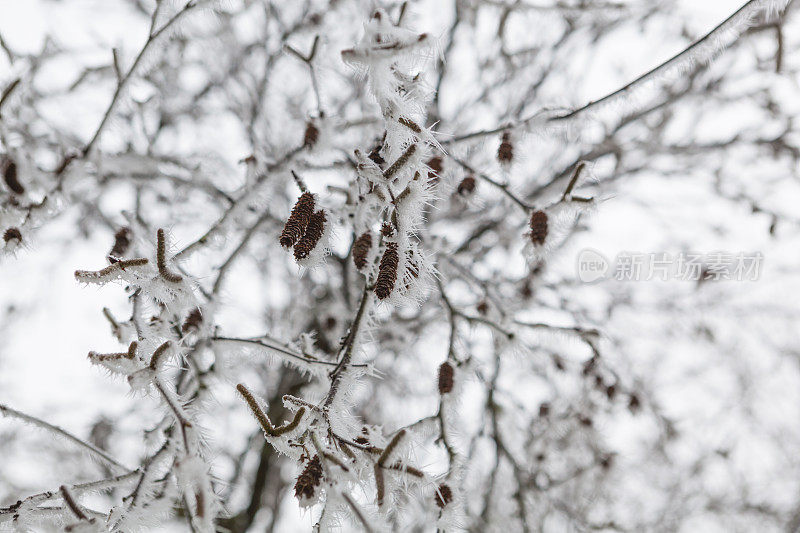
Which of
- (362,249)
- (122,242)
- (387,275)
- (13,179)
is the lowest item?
(387,275)

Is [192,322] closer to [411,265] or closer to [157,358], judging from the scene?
[157,358]

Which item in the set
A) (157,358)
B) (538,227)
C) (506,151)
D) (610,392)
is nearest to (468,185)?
(506,151)

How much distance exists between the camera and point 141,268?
3.92ft

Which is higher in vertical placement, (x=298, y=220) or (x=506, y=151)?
(x=506, y=151)

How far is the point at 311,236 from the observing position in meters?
1.25

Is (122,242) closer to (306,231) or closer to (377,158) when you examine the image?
(306,231)

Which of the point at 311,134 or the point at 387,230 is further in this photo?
the point at 311,134

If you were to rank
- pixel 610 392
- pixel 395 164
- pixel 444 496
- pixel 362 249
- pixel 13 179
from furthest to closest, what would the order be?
1. pixel 610 392
2. pixel 13 179
3. pixel 444 496
4. pixel 362 249
5. pixel 395 164

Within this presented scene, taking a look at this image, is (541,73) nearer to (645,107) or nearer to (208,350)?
(645,107)

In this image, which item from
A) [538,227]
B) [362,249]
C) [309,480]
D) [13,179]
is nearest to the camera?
[309,480]

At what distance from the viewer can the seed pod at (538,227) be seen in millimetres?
1578

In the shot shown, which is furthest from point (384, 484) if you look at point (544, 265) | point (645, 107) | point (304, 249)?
point (645, 107)

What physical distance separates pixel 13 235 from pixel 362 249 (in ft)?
3.60

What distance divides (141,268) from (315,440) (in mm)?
532
